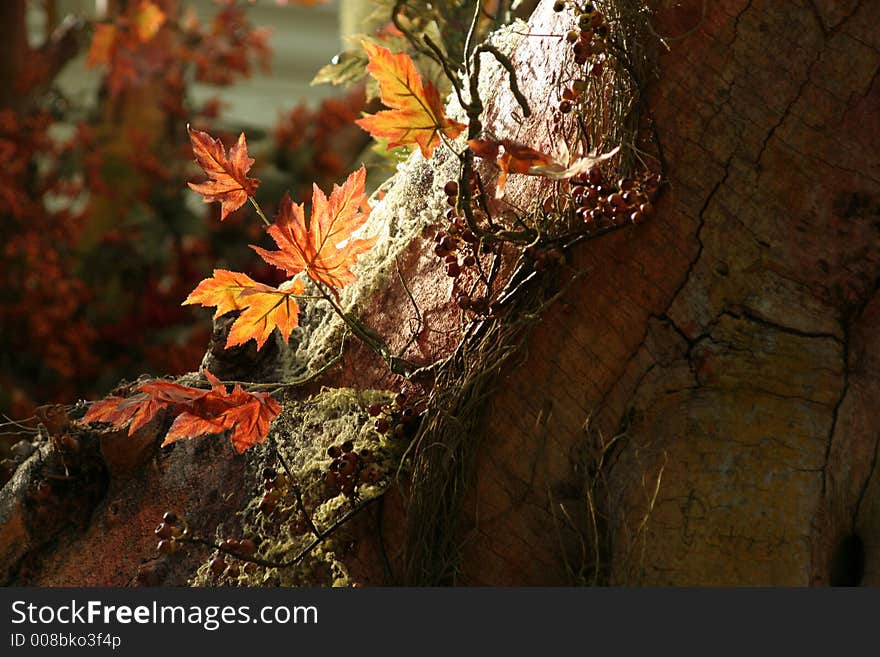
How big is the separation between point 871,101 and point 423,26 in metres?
0.63

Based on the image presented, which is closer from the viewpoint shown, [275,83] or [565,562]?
[565,562]

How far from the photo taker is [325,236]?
88cm

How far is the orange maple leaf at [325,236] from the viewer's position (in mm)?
863

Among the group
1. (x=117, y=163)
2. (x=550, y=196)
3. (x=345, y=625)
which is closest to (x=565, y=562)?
(x=345, y=625)

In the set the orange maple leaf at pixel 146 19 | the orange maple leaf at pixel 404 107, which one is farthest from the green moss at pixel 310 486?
the orange maple leaf at pixel 146 19

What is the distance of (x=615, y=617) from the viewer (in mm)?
771

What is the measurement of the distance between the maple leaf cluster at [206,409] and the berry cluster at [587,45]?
36 cm

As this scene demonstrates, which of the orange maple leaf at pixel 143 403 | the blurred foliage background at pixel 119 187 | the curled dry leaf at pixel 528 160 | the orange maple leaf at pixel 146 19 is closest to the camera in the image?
the curled dry leaf at pixel 528 160

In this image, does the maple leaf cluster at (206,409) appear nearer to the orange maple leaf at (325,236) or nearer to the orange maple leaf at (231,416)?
the orange maple leaf at (231,416)

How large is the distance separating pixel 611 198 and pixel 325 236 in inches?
9.9

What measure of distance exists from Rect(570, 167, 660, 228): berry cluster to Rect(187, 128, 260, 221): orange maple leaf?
287 millimetres

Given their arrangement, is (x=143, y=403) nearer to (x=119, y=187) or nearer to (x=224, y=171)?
(x=224, y=171)

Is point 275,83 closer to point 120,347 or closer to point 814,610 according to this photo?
point 120,347

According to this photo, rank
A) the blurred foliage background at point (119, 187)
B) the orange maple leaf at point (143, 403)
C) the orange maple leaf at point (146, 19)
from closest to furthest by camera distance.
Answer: the orange maple leaf at point (143, 403) → the blurred foliage background at point (119, 187) → the orange maple leaf at point (146, 19)
